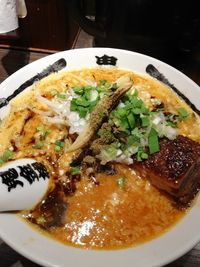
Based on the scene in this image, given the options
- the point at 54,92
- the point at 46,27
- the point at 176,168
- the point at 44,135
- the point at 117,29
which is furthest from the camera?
the point at 46,27

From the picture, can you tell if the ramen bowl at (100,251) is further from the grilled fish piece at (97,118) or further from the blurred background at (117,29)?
the blurred background at (117,29)

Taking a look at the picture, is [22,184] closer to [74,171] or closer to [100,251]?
[74,171]

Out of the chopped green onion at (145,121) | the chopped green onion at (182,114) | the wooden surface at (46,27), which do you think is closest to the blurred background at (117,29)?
the wooden surface at (46,27)

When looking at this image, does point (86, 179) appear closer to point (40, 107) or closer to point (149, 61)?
point (40, 107)

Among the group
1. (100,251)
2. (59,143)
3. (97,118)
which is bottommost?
(100,251)

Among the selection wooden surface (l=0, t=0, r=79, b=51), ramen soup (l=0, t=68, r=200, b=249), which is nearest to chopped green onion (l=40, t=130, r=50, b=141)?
ramen soup (l=0, t=68, r=200, b=249)

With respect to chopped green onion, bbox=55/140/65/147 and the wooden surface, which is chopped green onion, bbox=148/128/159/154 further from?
the wooden surface

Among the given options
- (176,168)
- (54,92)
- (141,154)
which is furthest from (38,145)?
(176,168)
